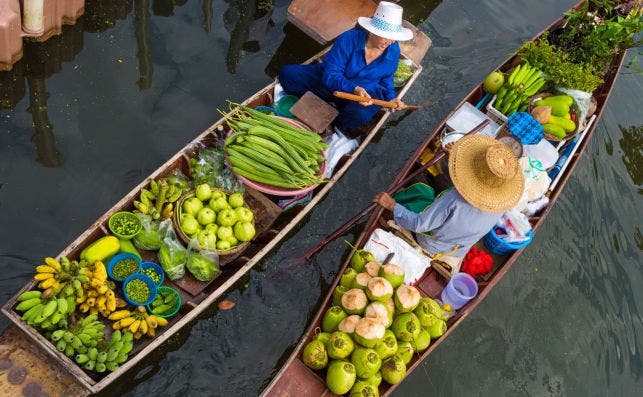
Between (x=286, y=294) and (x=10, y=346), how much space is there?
3066 millimetres

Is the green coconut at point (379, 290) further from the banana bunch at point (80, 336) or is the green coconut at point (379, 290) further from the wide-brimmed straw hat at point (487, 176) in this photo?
the banana bunch at point (80, 336)

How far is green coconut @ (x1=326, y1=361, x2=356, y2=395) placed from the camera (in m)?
4.66

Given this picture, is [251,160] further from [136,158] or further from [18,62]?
[18,62]

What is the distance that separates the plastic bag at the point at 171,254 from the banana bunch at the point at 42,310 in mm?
968

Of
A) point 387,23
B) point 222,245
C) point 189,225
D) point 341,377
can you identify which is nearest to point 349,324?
point 341,377

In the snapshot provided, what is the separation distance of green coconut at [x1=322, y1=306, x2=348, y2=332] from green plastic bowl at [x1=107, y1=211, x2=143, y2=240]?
2.08 metres

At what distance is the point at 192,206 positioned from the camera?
5324 millimetres

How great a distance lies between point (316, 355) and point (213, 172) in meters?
2.34

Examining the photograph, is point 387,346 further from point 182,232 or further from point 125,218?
point 125,218

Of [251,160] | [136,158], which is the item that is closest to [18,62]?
[136,158]

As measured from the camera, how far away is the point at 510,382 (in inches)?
272

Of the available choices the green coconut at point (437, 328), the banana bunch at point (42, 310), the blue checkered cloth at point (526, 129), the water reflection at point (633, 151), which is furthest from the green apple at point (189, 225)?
the water reflection at point (633, 151)

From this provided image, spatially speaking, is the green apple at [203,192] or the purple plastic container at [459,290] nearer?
the green apple at [203,192]

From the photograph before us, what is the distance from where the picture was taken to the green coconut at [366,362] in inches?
185
